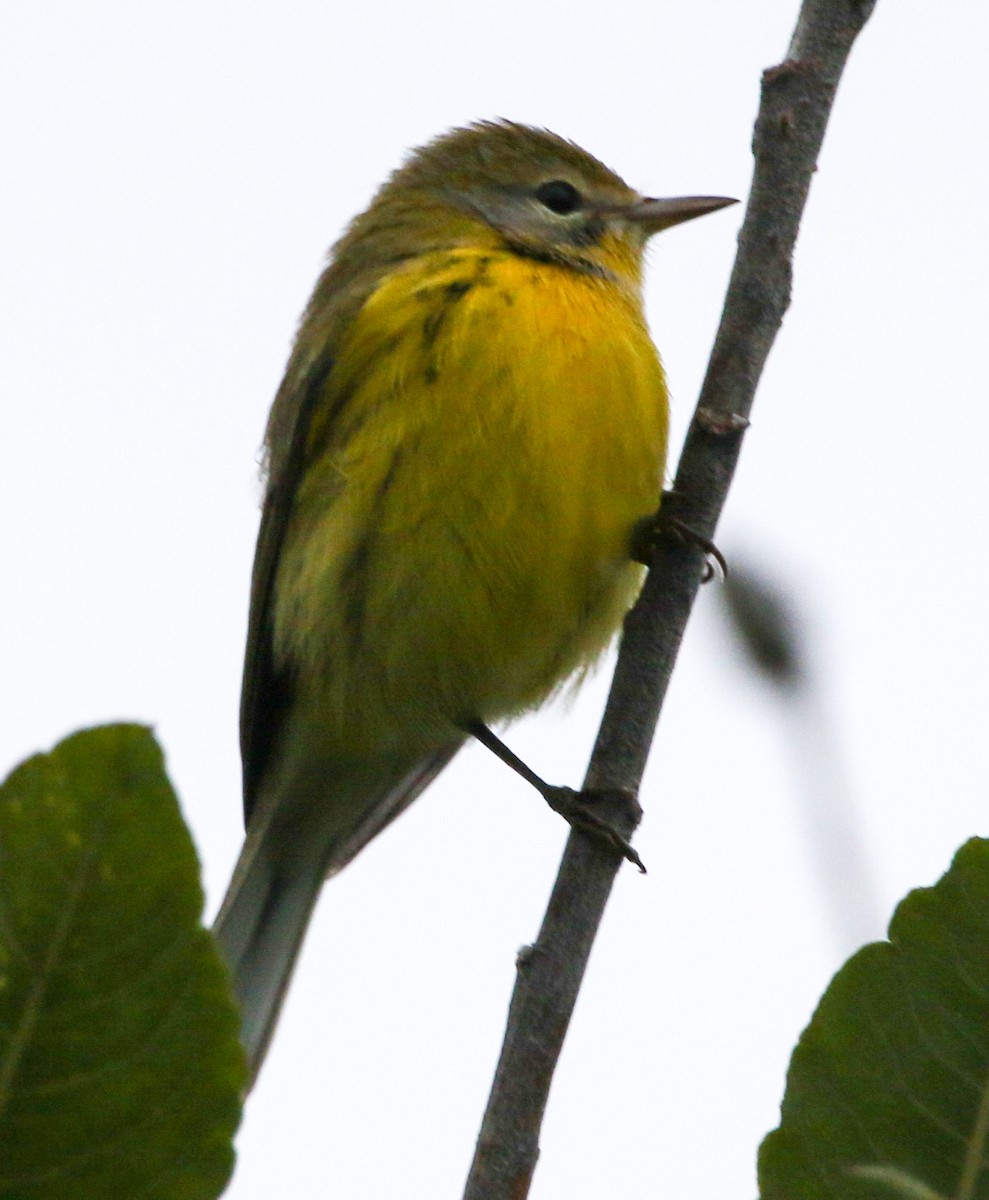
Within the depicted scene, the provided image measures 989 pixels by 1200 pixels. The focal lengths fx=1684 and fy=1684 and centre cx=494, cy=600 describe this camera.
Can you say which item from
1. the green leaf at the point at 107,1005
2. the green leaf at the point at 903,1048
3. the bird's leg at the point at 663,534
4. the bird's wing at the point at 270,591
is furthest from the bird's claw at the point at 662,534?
the bird's wing at the point at 270,591

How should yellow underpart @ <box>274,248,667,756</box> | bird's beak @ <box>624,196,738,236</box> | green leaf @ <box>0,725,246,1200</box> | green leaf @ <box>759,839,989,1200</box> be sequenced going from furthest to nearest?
bird's beak @ <box>624,196,738,236</box> → yellow underpart @ <box>274,248,667,756</box> → green leaf @ <box>759,839,989,1200</box> → green leaf @ <box>0,725,246,1200</box>

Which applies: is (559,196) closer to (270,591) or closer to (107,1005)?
(270,591)

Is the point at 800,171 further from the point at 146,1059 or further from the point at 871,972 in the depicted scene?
the point at 146,1059

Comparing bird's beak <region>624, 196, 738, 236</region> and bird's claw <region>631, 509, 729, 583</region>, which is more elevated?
bird's beak <region>624, 196, 738, 236</region>

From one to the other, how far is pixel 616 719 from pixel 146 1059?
1706mm

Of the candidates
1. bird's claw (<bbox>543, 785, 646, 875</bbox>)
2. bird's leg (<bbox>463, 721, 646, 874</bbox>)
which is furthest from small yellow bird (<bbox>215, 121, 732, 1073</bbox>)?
bird's claw (<bbox>543, 785, 646, 875</bbox>)

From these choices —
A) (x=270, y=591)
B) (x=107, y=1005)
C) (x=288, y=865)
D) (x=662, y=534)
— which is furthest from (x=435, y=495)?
(x=107, y=1005)

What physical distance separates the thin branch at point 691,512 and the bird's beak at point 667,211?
2.36m

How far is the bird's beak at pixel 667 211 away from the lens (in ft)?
18.4

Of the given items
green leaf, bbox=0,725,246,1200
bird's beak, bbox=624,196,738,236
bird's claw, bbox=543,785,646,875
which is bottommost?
green leaf, bbox=0,725,246,1200

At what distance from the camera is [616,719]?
3117 mm

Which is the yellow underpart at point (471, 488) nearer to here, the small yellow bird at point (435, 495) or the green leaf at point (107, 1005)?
the small yellow bird at point (435, 495)

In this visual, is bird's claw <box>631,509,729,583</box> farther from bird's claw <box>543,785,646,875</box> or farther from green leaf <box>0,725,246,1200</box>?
green leaf <box>0,725,246,1200</box>

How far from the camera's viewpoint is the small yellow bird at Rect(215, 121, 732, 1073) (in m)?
4.63
